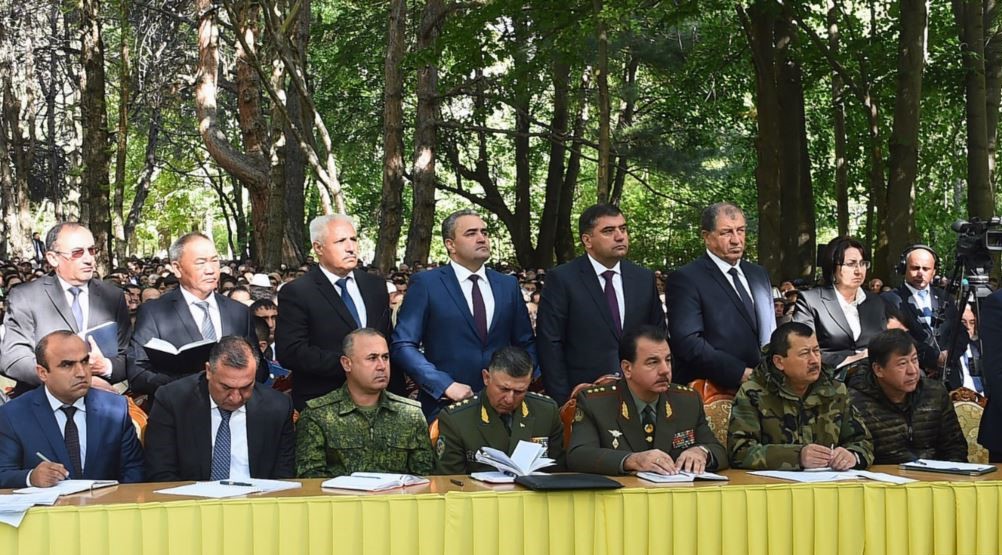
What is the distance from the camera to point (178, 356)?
6.25 meters

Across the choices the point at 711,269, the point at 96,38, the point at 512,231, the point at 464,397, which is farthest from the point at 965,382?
the point at 512,231

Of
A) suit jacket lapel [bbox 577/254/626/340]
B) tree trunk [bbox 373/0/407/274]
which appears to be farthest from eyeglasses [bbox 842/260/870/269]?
tree trunk [bbox 373/0/407/274]

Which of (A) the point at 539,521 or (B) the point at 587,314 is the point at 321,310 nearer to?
(B) the point at 587,314

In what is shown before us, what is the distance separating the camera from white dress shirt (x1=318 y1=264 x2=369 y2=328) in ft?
22.4

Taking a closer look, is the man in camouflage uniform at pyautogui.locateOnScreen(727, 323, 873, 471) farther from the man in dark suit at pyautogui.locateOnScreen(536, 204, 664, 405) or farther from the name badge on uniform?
the man in dark suit at pyautogui.locateOnScreen(536, 204, 664, 405)

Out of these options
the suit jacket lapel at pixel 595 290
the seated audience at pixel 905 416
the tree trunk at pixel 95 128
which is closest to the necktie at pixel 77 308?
the suit jacket lapel at pixel 595 290

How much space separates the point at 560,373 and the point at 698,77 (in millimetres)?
18446

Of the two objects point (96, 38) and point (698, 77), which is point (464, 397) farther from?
point (698, 77)

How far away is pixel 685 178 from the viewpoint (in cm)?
2484

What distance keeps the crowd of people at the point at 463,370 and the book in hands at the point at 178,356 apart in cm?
1

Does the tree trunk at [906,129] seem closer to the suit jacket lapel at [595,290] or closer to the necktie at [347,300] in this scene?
the suit jacket lapel at [595,290]

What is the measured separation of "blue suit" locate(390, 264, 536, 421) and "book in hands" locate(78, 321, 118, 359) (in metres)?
1.54

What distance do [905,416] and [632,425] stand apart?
4.90 ft

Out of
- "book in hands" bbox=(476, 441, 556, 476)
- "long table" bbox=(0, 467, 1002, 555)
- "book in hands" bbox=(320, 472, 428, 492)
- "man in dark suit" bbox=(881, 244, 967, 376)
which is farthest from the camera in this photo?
"man in dark suit" bbox=(881, 244, 967, 376)
